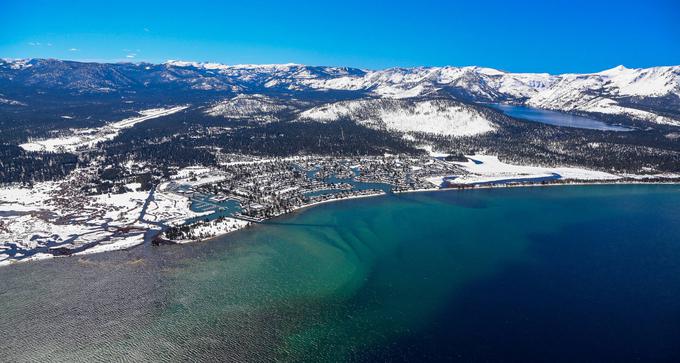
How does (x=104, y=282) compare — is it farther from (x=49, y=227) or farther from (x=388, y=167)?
(x=388, y=167)

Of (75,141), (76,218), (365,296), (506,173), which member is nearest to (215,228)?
(76,218)

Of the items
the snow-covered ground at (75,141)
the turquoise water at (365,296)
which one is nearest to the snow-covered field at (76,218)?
the turquoise water at (365,296)

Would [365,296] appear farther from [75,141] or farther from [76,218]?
[75,141]


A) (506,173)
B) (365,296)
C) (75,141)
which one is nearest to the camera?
(365,296)

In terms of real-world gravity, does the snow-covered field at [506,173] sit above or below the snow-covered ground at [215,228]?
above

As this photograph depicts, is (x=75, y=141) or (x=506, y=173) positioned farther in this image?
(x=75, y=141)

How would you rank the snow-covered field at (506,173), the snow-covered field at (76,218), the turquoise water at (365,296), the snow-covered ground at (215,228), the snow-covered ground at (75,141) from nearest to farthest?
the turquoise water at (365,296) → the snow-covered field at (76,218) → the snow-covered ground at (215,228) → the snow-covered field at (506,173) → the snow-covered ground at (75,141)

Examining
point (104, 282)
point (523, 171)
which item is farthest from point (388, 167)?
point (104, 282)

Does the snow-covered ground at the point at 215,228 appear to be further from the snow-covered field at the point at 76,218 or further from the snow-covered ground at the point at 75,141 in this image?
the snow-covered ground at the point at 75,141

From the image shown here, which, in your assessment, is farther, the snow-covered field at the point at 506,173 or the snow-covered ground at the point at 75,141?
the snow-covered ground at the point at 75,141
